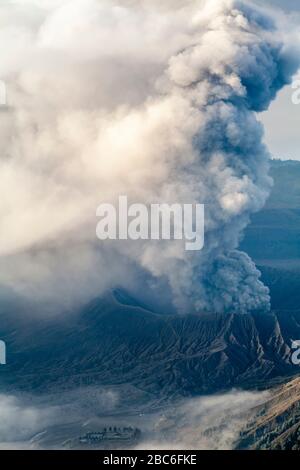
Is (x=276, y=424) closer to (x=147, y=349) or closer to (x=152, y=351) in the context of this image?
(x=152, y=351)

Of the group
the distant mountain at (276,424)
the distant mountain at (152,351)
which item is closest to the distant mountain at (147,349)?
the distant mountain at (152,351)

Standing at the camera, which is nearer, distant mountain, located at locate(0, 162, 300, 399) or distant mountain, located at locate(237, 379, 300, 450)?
distant mountain, located at locate(237, 379, 300, 450)

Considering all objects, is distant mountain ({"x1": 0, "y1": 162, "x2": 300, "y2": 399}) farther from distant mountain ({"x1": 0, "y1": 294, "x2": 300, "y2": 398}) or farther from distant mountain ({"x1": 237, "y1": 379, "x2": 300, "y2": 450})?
distant mountain ({"x1": 237, "y1": 379, "x2": 300, "y2": 450})

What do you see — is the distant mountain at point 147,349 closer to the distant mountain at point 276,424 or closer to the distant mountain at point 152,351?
the distant mountain at point 152,351

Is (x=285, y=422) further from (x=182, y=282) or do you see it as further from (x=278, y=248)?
(x=278, y=248)

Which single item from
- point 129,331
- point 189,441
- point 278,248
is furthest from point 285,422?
point 278,248

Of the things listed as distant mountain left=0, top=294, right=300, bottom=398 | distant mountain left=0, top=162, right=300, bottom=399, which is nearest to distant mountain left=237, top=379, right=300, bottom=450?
distant mountain left=0, top=294, right=300, bottom=398

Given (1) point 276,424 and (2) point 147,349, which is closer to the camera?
(1) point 276,424

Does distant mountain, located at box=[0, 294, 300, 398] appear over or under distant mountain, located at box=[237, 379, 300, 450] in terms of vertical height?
over

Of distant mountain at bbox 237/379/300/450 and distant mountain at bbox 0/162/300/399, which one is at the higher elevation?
distant mountain at bbox 0/162/300/399

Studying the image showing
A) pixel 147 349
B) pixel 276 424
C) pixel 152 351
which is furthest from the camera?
pixel 147 349

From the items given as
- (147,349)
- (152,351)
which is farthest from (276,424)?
(147,349)
